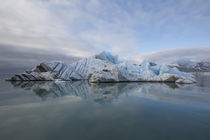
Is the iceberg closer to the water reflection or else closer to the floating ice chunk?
the floating ice chunk

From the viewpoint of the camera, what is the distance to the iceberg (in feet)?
37.9

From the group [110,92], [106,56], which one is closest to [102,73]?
[110,92]

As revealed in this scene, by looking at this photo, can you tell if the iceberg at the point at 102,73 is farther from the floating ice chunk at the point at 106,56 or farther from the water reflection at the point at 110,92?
the water reflection at the point at 110,92

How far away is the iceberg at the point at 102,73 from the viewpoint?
37.9 ft

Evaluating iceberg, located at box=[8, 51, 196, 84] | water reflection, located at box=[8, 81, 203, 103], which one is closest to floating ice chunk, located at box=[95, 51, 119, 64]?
iceberg, located at box=[8, 51, 196, 84]

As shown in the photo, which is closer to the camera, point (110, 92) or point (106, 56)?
point (110, 92)

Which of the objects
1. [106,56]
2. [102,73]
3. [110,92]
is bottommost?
[110,92]

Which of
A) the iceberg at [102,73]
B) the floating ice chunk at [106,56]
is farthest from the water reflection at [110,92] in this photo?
the floating ice chunk at [106,56]

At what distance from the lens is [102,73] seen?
36.8 feet

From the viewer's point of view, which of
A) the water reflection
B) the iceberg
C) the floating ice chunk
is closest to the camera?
the water reflection

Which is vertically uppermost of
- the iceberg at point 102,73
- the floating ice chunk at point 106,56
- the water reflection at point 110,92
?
the floating ice chunk at point 106,56

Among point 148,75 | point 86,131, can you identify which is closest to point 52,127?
point 86,131

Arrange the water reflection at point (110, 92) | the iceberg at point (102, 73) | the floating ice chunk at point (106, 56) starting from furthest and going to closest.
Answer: the floating ice chunk at point (106, 56), the iceberg at point (102, 73), the water reflection at point (110, 92)

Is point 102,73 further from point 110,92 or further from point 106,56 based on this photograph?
point 106,56
